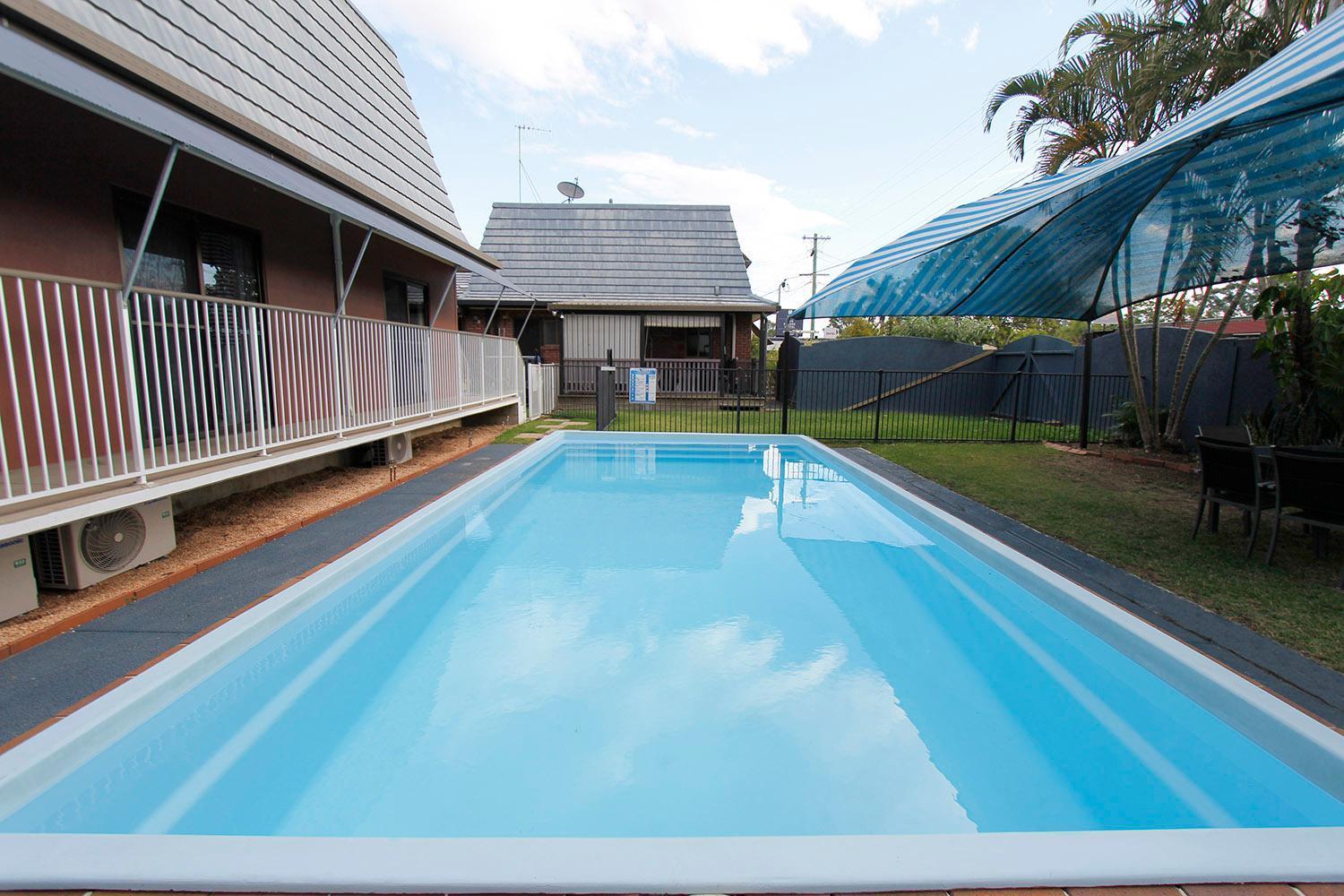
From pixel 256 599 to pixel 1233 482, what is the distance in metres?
7.94

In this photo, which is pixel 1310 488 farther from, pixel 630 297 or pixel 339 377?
pixel 630 297

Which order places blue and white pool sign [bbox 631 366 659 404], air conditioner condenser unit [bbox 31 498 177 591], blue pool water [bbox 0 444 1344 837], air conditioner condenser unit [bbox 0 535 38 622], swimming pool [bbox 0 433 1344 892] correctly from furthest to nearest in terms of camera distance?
blue and white pool sign [bbox 631 366 659 404] < air conditioner condenser unit [bbox 31 498 177 591] < air conditioner condenser unit [bbox 0 535 38 622] < blue pool water [bbox 0 444 1344 837] < swimming pool [bbox 0 433 1344 892]

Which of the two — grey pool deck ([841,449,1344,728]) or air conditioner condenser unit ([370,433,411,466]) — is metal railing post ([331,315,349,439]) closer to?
air conditioner condenser unit ([370,433,411,466])

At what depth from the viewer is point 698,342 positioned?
19734 millimetres

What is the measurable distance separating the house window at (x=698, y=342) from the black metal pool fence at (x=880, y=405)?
1.11 m

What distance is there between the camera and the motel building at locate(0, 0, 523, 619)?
376 cm

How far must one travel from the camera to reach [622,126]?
2748cm

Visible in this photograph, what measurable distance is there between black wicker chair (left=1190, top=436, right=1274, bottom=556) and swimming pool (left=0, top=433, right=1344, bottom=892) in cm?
202

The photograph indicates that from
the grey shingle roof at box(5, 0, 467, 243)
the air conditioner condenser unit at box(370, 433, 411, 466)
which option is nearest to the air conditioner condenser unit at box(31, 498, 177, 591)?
the grey shingle roof at box(5, 0, 467, 243)

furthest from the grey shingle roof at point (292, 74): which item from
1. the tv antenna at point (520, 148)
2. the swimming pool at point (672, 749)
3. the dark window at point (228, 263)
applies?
the tv antenna at point (520, 148)

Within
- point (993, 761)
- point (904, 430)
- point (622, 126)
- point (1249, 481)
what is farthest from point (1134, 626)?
point (622, 126)

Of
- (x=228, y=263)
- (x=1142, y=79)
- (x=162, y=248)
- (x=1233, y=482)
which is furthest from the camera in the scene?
(x=1142, y=79)

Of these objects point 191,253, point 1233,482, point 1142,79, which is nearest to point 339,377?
point 191,253

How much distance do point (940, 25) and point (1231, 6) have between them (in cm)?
947
